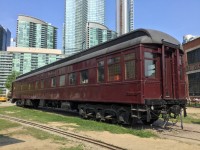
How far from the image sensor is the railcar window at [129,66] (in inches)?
455

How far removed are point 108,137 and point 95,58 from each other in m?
5.63

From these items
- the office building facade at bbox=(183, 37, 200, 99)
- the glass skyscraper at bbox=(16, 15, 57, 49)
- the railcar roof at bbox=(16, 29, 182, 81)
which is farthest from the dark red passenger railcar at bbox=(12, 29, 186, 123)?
the glass skyscraper at bbox=(16, 15, 57, 49)

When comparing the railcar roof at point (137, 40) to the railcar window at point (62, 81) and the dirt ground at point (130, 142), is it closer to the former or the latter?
the dirt ground at point (130, 142)

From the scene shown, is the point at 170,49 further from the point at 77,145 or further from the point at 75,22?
the point at 75,22

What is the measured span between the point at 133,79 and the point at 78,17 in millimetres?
88894

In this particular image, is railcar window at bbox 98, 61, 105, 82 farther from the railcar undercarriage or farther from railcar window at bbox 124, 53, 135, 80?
railcar window at bbox 124, 53, 135, 80

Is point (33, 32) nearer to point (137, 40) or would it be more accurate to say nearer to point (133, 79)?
point (137, 40)

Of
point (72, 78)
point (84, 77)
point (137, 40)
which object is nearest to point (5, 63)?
point (72, 78)

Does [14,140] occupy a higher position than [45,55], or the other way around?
[45,55]

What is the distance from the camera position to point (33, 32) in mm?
123750

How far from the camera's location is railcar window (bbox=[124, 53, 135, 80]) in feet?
37.9

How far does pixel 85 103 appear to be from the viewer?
51.9ft

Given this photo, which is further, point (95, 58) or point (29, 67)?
point (29, 67)

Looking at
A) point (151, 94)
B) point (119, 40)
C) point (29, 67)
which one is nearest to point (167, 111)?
point (151, 94)
